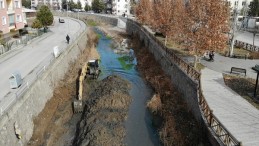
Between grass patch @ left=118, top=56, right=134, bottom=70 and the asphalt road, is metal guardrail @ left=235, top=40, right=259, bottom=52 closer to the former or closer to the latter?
grass patch @ left=118, top=56, right=134, bottom=70

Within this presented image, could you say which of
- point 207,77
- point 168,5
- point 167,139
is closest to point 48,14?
point 168,5

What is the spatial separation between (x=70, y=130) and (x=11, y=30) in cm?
3669

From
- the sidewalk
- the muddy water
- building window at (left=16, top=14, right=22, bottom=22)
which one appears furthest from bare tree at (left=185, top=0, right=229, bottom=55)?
building window at (left=16, top=14, right=22, bottom=22)

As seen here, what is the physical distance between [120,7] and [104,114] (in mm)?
109393

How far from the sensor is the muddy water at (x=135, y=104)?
2146 cm

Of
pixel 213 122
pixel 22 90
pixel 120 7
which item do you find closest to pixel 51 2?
pixel 120 7

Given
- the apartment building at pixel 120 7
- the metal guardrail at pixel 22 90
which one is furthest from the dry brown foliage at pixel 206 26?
the apartment building at pixel 120 7

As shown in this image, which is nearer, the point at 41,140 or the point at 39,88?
the point at 41,140

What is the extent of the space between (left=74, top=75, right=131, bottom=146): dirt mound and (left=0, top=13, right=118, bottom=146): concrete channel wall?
3.58 m

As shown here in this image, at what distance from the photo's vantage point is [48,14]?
58438 millimetres

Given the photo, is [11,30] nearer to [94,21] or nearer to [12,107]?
[12,107]

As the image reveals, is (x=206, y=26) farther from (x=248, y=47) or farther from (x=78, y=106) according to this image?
(x=248, y=47)

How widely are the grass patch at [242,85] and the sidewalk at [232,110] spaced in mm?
468

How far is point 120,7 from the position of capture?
12812 cm
